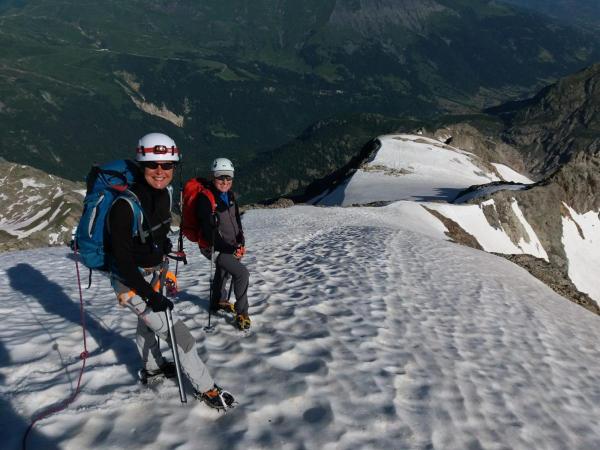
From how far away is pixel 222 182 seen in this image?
10.4m

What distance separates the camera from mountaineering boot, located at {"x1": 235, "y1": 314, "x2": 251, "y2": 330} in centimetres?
1097

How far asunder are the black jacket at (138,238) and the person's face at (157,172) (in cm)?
12

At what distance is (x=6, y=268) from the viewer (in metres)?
16.6

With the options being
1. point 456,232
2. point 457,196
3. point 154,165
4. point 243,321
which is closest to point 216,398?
point 243,321

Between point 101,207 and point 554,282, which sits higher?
point 101,207

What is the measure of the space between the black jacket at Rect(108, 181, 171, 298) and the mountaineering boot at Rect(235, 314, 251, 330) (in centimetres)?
344

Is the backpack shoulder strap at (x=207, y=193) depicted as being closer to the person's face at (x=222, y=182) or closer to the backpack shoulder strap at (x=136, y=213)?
the person's face at (x=222, y=182)

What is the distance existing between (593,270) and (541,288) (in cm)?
5176

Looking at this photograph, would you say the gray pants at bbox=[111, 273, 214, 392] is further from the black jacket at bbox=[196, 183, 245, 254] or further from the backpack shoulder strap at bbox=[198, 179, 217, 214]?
the backpack shoulder strap at bbox=[198, 179, 217, 214]

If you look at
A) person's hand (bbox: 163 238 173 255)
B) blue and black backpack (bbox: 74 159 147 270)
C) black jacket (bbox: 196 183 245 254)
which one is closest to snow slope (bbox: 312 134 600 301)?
black jacket (bbox: 196 183 245 254)

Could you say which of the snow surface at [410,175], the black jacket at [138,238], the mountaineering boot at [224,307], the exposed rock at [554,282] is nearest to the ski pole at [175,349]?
the black jacket at [138,238]

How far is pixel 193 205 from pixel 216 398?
4.34 m

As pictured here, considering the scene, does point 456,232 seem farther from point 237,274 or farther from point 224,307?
point 237,274

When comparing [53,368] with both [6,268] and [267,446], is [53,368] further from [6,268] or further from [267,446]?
[6,268]
